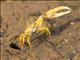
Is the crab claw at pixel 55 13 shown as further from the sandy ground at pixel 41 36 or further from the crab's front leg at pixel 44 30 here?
the sandy ground at pixel 41 36

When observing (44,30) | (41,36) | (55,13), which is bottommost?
(41,36)

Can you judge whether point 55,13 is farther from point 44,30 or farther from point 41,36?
point 41,36

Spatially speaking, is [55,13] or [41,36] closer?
[55,13]

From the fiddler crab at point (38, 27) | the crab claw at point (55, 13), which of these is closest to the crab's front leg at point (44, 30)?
the fiddler crab at point (38, 27)

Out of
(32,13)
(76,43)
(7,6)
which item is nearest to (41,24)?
(76,43)

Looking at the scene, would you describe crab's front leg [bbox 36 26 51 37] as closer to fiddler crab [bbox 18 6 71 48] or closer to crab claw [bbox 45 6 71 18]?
fiddler crab [bbox 18 6 71 48]

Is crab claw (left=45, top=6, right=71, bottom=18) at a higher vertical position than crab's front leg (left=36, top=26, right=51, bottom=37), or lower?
higher

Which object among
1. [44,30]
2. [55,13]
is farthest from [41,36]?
[55,13]

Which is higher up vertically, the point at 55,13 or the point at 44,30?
the point at 55,13

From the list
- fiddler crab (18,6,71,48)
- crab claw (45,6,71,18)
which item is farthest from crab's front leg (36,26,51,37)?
crab claw (45,6,71,18)
